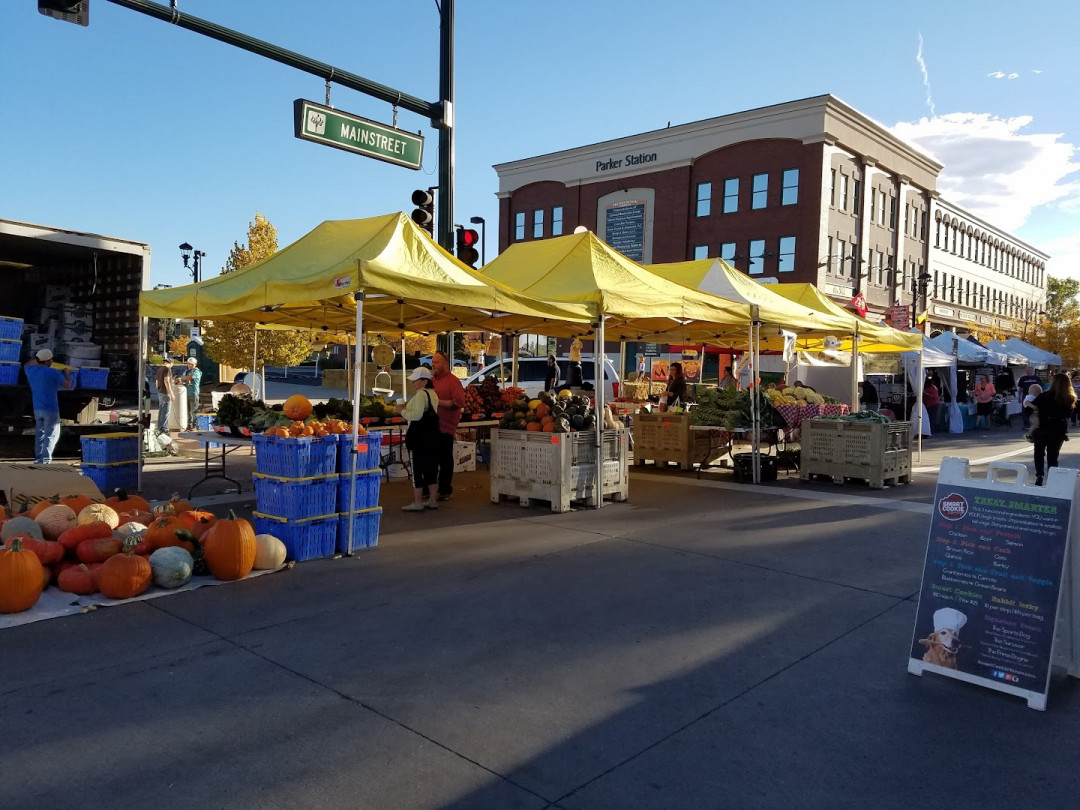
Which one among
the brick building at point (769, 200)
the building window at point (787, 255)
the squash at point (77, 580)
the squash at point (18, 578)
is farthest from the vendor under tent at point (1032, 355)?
the squash at point (18, 578)

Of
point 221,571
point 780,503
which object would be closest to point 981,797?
point 221,571

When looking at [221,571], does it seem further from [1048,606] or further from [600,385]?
[1048,606]

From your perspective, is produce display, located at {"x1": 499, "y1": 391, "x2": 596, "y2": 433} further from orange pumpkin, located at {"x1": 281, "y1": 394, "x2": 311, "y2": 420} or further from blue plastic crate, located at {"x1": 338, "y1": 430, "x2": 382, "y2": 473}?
blue plastic crate, located at {"x1": 338, "y1": 430, "x2": 382, "y2": 473}

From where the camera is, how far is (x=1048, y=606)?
3.94m

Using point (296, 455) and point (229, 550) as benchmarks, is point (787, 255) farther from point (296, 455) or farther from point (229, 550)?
point (229, 550)

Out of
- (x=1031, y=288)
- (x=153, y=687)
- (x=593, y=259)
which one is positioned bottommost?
(x=153, y=687)

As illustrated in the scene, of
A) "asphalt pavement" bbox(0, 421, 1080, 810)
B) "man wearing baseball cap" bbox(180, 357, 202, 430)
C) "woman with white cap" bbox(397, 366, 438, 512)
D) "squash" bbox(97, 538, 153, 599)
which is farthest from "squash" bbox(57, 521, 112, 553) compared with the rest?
"man wearing baseball cap" bbox(180, 357, 202, 430)

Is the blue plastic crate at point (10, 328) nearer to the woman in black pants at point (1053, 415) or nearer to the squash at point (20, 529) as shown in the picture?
the squash at point (20, 529)

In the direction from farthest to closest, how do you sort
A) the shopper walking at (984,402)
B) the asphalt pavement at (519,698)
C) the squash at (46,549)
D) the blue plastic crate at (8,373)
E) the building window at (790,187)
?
1. the building window at (790,187)
2. the shopper walking at (984,402)
3. the blue plastic crate at (8,373)
4. the squash at (46,549)
5. the asphalt pavement at (519,698)

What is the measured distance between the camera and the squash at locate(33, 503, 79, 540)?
616 centimetres

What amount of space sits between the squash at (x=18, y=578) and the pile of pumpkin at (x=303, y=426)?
6.89 ft

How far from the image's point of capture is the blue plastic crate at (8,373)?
36.2ft

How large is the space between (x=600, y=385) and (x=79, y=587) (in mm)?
5764

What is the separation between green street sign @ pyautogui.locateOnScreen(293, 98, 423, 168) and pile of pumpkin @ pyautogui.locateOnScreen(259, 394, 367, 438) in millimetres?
3881
